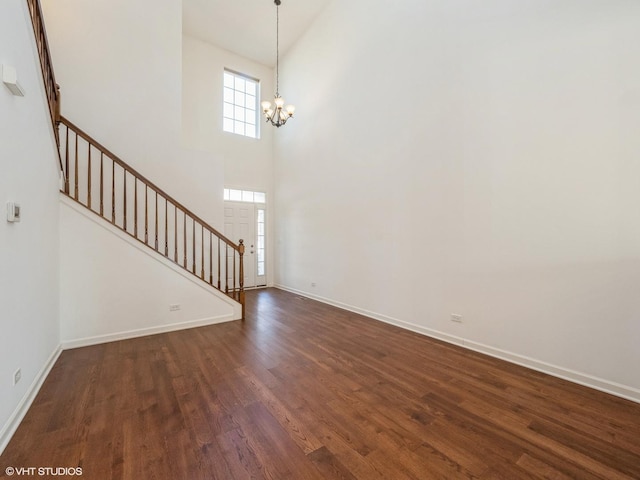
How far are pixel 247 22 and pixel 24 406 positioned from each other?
23.3 feet

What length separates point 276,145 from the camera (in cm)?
721

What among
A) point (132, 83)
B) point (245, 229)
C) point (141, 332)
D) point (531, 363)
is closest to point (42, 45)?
point (132, 83)

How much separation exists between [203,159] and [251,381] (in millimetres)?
4235

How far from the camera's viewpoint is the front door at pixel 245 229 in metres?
6.59

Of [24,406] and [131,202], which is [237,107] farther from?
[24,406]

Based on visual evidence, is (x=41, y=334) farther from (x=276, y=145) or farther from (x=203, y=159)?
(x=276, y=145)

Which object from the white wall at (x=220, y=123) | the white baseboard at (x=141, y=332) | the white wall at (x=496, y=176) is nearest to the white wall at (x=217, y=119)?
the white wall at (x=220, y=123)

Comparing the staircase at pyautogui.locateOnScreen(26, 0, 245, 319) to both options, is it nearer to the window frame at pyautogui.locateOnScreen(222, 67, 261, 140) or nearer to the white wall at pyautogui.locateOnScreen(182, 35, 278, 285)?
the white wall at pyautogui.locateOnScreen(182, 35, 278, 285)

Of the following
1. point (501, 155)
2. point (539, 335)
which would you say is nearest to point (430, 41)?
point (501, 155)

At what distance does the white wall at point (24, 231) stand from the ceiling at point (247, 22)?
4.50 m

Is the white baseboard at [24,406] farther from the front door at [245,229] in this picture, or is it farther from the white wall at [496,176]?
the front door at [245,229]

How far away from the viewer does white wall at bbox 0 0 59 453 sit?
1766mm

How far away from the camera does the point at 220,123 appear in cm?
661

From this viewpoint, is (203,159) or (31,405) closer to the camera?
(31,405)
